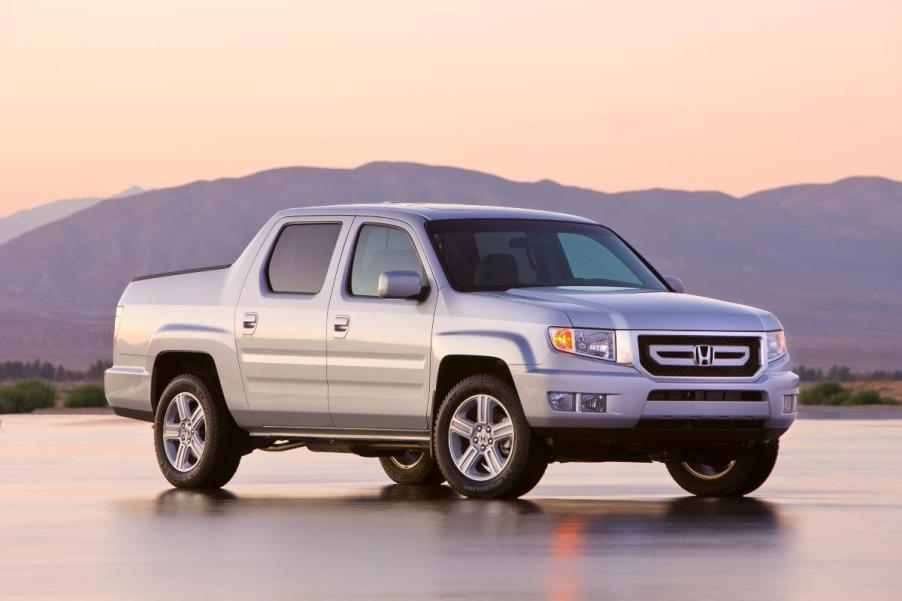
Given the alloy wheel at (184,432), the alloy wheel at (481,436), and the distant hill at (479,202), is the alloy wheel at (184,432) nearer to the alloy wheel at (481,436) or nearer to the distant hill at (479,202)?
the alloy wheel at (481,436)

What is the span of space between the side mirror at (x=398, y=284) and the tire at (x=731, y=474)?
8.86 ft

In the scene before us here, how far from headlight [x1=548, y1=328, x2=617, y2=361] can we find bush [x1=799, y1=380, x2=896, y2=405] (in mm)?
37869

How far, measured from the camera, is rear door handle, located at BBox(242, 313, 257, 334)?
55.5ft

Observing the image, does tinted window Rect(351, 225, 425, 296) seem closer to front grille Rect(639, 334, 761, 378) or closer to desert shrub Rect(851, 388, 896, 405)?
front grille Rect(639, 334, 761, 378)

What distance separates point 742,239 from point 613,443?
541 ft

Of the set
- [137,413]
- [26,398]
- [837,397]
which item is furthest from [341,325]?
[837,397]

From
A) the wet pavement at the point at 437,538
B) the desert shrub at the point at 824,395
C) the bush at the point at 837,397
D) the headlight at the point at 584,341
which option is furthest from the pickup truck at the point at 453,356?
the desert shrub at the point at 824,395

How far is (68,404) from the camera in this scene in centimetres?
4912

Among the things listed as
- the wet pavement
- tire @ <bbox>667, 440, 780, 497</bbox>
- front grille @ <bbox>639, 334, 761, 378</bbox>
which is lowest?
the wet pavement

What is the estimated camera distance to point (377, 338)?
16.0 meters

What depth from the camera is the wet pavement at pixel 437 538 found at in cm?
1052

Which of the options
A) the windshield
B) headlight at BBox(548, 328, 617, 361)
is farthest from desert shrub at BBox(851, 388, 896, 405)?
headlight at BBox(548, 328, 617, 361)

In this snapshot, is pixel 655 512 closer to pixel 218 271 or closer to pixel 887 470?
pixel 218 271

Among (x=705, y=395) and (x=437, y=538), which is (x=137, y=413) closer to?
(x=705, y=395)
